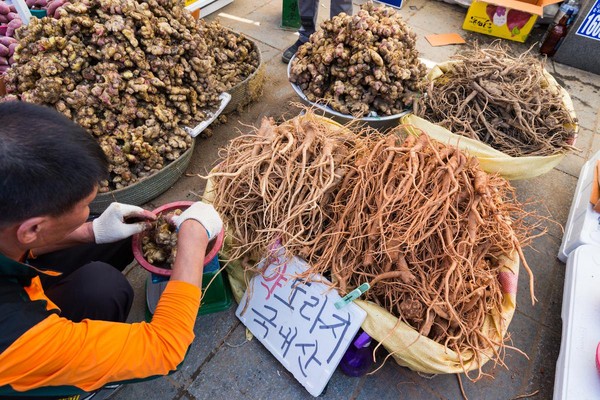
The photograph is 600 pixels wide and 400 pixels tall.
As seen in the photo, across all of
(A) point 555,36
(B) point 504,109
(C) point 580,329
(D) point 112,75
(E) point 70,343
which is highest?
(E) point 70,343

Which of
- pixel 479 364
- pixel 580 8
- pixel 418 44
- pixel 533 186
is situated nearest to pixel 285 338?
pixel 479 364

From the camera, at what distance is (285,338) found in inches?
64.6

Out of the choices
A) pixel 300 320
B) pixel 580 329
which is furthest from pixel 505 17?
pixel 300 320

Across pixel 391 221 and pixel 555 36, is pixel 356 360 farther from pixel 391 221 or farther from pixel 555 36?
pixel 555 36

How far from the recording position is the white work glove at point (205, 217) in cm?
132

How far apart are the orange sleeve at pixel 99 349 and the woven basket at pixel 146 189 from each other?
1.07 metres

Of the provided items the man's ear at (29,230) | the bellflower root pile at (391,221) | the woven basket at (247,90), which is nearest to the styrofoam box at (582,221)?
the bellflower root pile at (391,221)

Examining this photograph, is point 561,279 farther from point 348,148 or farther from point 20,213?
point 20,213

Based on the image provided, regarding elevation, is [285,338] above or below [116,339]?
below

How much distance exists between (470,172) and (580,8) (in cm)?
331

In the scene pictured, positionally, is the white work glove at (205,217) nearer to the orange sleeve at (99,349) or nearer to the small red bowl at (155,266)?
the small red bowl at (155,266)

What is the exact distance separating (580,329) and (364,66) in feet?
5.78

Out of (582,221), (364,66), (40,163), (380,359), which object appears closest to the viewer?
(40,163)

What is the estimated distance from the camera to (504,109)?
2.24m
